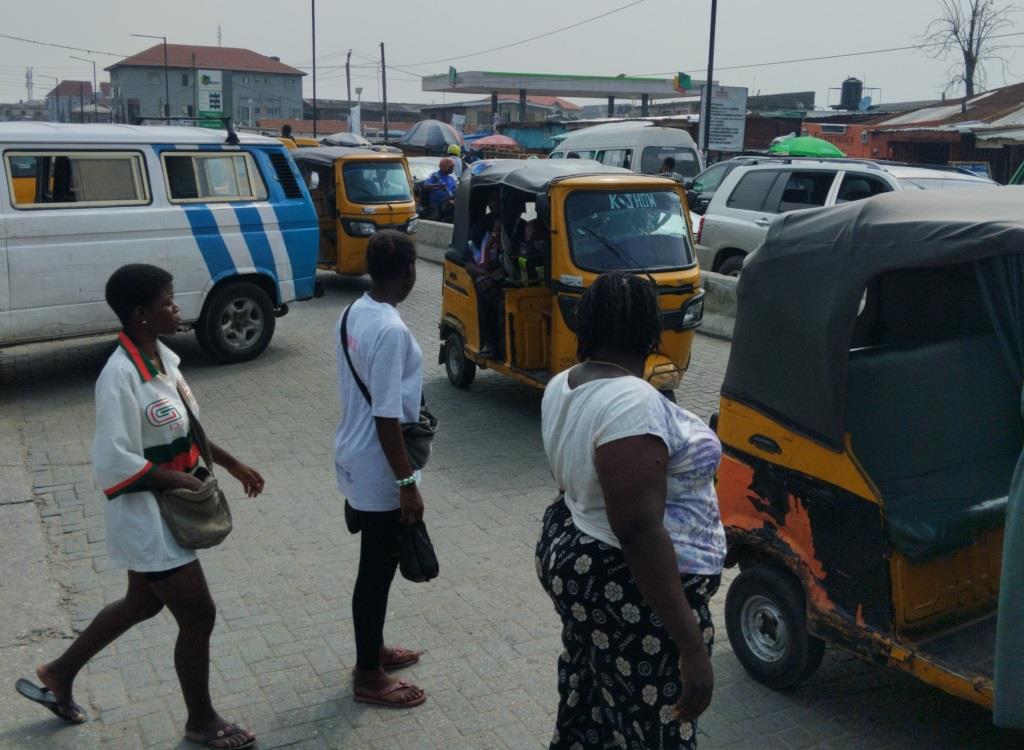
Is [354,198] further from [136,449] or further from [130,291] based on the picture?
[136,449]

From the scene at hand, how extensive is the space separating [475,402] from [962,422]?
5.57m

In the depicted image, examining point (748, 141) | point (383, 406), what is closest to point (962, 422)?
point (383, 406)

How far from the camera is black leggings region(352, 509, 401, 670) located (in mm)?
3920

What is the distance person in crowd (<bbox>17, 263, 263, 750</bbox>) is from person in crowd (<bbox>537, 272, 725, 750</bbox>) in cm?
143

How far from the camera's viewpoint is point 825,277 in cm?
388

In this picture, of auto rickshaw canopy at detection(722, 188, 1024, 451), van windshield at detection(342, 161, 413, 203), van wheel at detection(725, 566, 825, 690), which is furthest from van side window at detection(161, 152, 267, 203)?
van wheel at detection(725, 566, 825, 690)

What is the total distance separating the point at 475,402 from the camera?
363 inches

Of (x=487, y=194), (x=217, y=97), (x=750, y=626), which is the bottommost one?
(x=750, y=626)

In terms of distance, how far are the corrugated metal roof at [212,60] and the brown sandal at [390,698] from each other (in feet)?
350

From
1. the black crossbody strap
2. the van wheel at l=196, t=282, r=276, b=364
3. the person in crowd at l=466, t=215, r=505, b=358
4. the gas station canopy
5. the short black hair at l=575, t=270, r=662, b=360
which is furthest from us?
the gas station canopy

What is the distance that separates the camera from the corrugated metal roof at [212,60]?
338 feet

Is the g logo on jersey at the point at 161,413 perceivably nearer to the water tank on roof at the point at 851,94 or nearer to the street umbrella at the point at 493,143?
the street umbrella at the point at 493,143

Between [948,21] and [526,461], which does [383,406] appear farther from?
[948,21]

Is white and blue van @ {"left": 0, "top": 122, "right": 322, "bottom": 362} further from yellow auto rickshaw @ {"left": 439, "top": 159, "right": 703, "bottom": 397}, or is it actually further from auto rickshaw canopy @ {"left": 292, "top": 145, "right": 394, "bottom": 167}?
auto rickshaw canopy @ {"left": 292, "top": 145, "right": 394, "bottom": 167}
